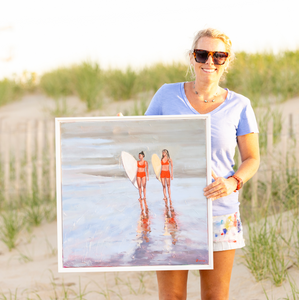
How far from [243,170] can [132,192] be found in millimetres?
550

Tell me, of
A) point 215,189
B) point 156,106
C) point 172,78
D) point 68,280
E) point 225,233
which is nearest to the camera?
point 215,189

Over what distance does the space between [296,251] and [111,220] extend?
2.44 metres

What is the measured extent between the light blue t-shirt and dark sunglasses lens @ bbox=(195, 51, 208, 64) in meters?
0.16

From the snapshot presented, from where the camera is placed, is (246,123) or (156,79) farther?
(156,79)

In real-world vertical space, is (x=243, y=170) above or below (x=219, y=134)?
below

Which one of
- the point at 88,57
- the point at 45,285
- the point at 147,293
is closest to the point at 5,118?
the point at 88,57

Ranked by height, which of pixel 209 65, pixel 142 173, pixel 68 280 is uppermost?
pixel 209 65

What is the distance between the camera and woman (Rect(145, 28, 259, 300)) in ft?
5.98

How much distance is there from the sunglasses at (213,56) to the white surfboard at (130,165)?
0.59 m

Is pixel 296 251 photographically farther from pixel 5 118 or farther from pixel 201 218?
pixel 5 118

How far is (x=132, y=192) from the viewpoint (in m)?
1.73

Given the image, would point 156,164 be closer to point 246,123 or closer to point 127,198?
point 127,198

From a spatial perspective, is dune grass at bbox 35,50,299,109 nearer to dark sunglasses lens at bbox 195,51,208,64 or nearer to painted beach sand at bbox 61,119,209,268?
dark sunglasses lens at bbox 195,51,208,64

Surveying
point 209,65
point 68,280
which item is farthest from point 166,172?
point 68,280
